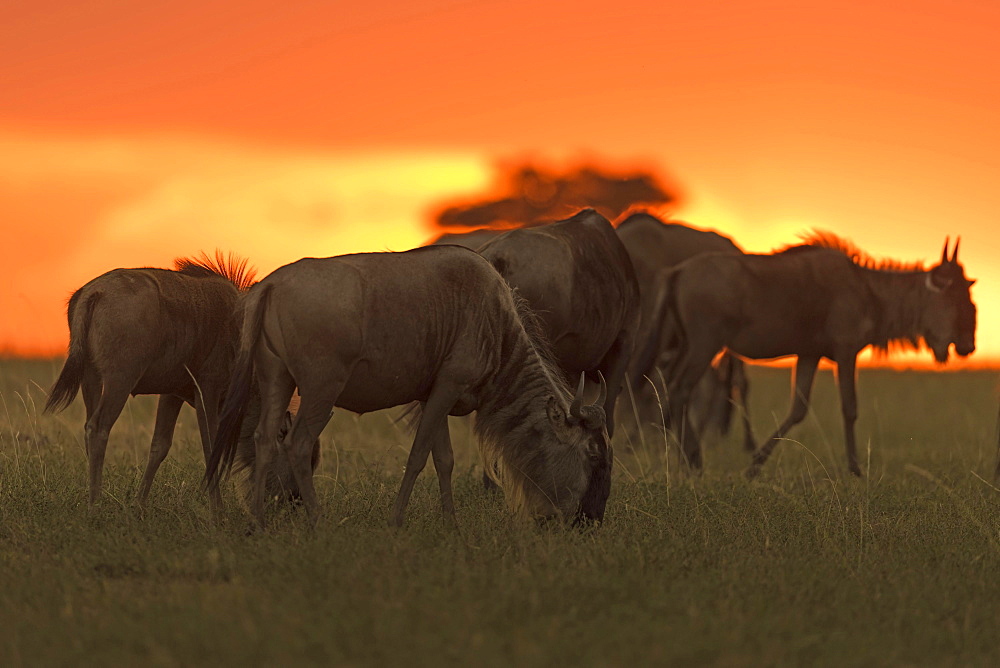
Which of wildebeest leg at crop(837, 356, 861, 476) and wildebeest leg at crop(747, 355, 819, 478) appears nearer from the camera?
wildebeest leg at crop(747, 355, 819, 478)

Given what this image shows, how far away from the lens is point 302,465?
6469mm

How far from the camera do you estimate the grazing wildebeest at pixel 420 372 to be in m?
6.38

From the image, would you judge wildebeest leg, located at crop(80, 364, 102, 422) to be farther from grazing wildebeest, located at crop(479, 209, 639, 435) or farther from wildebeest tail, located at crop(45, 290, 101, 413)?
grazing wildebeest, located at crop(479, 209, 639, 435)

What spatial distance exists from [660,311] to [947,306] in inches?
136

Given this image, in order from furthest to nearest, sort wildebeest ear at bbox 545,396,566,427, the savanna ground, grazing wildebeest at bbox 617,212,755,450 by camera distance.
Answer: grazing wildebeest at bbox 617,212,755,450 < wildebeest ear at bbox 545,396,566,427 < the savanna ground

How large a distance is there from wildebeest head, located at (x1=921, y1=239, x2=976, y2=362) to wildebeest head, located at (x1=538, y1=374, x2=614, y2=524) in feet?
23.7

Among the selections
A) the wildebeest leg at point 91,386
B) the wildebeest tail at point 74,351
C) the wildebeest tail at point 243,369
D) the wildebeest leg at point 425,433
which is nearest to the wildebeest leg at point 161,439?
the wildebeest leg at point 91,386

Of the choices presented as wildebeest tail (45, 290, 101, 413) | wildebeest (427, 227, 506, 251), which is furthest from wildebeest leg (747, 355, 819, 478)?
wildebeest tail (45, 290, 101, 413)

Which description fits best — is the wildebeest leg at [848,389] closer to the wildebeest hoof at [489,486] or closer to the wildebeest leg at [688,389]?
the wildebeest leg at [688,389]

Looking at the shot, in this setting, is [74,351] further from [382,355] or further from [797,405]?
[797,405]

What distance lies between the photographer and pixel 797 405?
11.9 metres

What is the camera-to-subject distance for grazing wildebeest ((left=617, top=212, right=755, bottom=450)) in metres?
12.1

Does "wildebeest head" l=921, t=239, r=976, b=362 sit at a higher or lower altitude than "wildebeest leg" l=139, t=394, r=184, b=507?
lower

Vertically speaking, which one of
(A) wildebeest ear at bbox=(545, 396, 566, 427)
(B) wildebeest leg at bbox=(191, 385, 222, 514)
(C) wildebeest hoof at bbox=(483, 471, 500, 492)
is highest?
(B) wildebeest leg at bbox=(191, 385, 222, 514)
